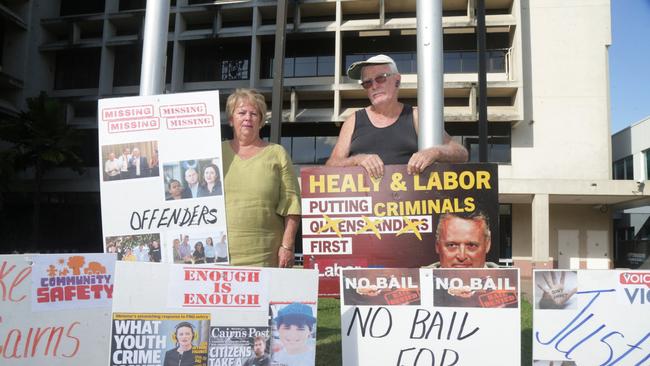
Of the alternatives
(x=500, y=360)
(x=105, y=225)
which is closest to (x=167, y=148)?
(x=105, y=225)

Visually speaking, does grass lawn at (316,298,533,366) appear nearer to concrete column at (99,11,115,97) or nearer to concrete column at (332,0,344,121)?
concrete column at (332,0,344,121)

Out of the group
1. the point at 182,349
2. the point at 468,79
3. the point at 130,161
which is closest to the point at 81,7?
the point at 468,79

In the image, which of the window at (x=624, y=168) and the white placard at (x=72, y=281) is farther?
the window at (x=624, y=168)

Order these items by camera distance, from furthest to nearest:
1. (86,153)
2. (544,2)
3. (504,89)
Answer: (86,153) → (544,2) → (504,89)

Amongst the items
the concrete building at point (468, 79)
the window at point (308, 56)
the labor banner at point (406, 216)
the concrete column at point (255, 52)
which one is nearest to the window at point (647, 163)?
the concrete building at point (468, 79)

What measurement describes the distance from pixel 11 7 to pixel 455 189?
107ft

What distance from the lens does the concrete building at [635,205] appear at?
82.5ft

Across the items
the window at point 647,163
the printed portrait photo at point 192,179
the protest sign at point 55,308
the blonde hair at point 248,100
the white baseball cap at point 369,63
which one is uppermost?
the window at point 647,163

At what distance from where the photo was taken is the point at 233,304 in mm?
2584

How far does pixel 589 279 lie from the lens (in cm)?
276

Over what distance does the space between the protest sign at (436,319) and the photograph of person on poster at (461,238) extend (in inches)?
15.0

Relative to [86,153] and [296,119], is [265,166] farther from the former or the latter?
[86,153]

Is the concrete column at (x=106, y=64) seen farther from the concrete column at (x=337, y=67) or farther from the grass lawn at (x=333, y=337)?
the grass lawn at (x=333, y=337)

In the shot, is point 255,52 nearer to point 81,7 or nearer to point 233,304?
point 81,7
